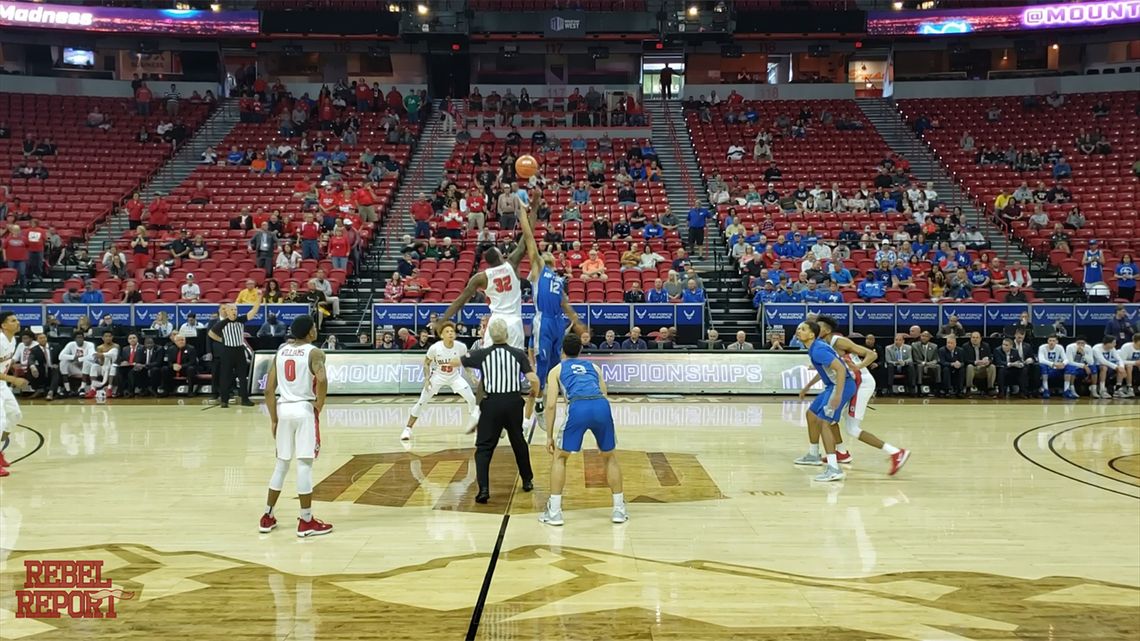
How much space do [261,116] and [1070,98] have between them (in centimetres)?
3090

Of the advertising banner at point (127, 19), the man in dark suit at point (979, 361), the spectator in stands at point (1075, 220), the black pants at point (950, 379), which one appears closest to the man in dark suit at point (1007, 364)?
the man in dark suit at point (979, 361)

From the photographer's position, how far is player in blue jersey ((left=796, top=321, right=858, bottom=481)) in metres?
10.5

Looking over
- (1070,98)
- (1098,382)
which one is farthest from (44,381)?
(1070,98)

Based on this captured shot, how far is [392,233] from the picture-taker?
27.1m

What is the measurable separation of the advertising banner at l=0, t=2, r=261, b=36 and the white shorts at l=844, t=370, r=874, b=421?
3166cm

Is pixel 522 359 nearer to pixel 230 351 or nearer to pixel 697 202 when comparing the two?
pixel 230 351

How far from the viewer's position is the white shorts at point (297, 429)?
320 inches

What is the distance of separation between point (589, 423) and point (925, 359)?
13274 millimetres

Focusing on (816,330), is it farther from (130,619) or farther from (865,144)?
(865,144)

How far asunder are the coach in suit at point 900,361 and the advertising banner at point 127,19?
27.8 metres

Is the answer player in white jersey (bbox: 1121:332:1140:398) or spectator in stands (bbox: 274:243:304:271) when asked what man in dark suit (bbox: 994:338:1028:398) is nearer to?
player in white jersey (bbox: 1121:332:1140:398)

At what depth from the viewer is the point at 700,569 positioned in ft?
22.9

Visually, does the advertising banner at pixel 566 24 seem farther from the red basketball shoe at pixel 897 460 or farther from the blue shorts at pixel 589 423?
the blue shorts at pixel 589 423

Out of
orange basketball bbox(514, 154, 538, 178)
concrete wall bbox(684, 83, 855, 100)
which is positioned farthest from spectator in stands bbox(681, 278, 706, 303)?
concrete wall bbox(684, 83, 855, 100)
